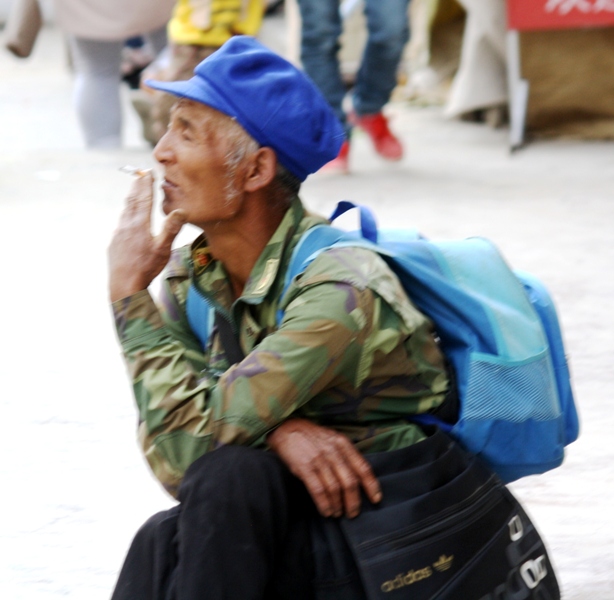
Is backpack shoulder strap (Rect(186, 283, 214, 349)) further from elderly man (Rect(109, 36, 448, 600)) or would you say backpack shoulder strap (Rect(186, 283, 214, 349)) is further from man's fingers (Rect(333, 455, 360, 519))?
man's fingers (Rect(333, 455, 360, 519))

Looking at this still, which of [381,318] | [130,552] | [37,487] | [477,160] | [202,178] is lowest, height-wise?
[477,160]

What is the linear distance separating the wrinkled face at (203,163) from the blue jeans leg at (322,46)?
11.1ft

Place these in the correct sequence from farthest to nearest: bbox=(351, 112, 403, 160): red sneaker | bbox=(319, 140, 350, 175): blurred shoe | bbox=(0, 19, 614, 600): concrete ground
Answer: bbox=(351, 112, 403, 160): red sneaker → bbox=(319, 140, 350, 175): blurred shoe → bbox=(0, 19, 614, 600): concrete ground

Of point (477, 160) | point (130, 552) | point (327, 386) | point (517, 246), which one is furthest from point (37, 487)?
point (477, 160)

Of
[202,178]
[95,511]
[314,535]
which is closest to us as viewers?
[314,535]

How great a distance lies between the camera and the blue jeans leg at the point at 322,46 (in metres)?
5.34

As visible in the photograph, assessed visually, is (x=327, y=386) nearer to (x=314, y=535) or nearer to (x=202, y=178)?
(x=314, y=535)

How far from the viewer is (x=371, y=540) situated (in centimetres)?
175

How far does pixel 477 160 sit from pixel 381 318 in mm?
4568

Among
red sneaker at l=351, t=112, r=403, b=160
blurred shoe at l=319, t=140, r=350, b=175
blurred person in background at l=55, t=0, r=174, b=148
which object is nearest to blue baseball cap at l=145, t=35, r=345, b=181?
blurred shoe at l=319, t=140, r=350, b=175

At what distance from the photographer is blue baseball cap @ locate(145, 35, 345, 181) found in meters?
1.93

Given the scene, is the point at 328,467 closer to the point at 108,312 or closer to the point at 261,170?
the point at 261,170

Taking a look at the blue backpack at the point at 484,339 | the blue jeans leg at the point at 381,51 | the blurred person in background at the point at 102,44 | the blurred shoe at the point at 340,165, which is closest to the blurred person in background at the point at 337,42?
the blue jeans leg at the point at 381,51

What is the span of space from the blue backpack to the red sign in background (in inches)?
171
